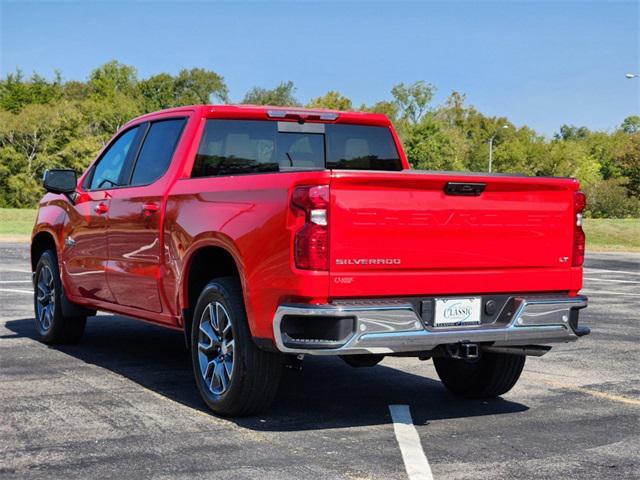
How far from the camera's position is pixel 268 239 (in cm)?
562

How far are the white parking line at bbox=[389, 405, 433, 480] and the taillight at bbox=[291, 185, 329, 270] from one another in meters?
1.10

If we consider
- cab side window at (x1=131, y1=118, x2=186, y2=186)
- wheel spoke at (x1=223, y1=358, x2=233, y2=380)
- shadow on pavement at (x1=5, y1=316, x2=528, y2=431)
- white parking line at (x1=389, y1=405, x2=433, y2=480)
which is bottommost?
shadow on pavement at (x1=5, y1=316, x2=528, y2=431)

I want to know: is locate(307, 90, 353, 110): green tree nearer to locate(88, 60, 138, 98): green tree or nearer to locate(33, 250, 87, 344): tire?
locate(88, 60, 138, 98): green tree

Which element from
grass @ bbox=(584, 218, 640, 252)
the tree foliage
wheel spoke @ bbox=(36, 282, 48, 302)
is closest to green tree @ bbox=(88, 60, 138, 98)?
the tree foliage

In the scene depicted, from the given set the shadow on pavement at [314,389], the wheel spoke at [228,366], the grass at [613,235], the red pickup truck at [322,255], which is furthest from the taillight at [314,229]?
the grass at [613,235]

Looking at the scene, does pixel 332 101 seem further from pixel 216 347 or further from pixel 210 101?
pixel 216 347

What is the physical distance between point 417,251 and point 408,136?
73.7m

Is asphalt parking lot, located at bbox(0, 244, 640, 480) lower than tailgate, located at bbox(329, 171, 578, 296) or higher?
lower

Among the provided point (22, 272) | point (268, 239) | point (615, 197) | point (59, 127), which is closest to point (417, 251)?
point (268, 239)

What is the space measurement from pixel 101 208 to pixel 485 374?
3.38m

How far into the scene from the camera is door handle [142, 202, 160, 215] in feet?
23.0

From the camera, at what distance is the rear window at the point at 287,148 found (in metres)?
7.10

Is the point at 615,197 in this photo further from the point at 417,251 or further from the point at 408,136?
the point at 417,251

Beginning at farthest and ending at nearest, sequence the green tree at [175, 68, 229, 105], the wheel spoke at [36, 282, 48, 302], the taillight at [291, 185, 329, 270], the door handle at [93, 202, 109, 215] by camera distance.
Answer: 1. the green tree at [175, 68, 229, 105]
2. the wheel spoke at [36, 282, 48, 302]
3. the door handle at [93, 202, 109, 215]
4. the taillight at [291, 185, 329, 270]
